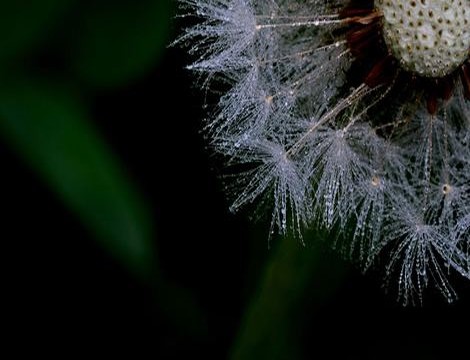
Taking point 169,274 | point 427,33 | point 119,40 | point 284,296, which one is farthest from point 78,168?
point 427,33

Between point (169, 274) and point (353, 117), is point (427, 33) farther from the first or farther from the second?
point (169, 274)

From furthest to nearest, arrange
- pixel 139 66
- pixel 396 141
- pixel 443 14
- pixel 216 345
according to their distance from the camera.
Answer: pixel 216 345
pixel 139 66
pixel 396 141
pixel 443 14

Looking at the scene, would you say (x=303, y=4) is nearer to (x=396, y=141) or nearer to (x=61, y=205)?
(x=396, y=141)

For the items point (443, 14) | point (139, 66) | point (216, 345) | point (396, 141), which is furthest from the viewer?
point (216, 345)

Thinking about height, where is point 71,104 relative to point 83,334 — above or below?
above

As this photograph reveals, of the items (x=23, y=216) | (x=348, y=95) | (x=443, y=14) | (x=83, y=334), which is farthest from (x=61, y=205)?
(x=443, y=14)

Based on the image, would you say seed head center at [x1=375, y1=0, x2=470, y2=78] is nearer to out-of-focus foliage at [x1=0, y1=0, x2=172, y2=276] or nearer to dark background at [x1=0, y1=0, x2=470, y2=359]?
dark background at [x1=0, y1=0, x2=470, y2=359]
